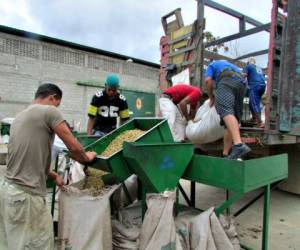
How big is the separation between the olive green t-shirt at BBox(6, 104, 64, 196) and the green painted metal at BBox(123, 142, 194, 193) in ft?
2.01

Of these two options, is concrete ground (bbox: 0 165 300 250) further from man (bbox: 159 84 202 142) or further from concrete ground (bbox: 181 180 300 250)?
man (bbox: 159 84 202 142)

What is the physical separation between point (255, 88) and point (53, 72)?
7.18 meters

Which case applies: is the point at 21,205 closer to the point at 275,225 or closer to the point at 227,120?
the point at 227,120

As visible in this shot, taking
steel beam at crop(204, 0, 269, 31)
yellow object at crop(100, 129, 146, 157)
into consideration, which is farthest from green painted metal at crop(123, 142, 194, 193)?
steel beam at crop(204, 0, 269, 31)

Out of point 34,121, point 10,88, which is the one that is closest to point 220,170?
point 34,121

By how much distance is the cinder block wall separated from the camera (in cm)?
891

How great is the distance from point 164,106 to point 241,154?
1411 millimetres

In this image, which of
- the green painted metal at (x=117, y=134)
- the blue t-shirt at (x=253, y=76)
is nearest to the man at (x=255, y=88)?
the blue t-shirt at (x=253, y=76)

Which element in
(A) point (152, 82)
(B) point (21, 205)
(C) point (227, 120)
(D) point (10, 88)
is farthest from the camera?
(A) point (152, 82)

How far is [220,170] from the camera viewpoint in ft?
7.46

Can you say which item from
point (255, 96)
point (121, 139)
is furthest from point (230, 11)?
point (121, 139)

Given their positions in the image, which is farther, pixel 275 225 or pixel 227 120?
pixel 275 225

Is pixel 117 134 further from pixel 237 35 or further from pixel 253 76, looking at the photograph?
pixel 237 35

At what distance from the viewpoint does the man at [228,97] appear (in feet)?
9.47
